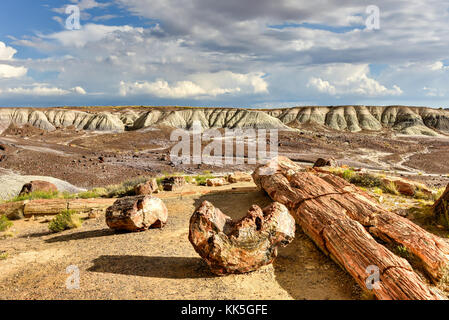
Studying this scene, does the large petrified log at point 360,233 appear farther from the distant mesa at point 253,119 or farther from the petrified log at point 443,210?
the distant mesa at point 253,119

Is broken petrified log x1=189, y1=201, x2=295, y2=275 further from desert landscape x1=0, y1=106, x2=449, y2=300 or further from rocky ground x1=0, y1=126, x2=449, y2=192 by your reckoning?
rocky ground x1=0, y1=126, x2=449, y2=192

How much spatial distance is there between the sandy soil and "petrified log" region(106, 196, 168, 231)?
0.24m

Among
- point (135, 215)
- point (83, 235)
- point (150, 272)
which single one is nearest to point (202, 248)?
point (150, 272)

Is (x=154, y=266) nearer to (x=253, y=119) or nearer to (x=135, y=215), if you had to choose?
(x=135, y=215)

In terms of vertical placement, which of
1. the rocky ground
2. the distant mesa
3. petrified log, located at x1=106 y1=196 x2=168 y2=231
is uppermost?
the distant mesa

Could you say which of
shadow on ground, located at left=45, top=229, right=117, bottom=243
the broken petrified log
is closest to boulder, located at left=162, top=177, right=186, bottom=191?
shadow on ground, located at left=45, top=229, right=117, bottom=243

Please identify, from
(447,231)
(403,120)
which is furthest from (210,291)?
(403,120)

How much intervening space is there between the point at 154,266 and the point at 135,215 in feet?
8.48

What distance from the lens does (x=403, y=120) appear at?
98250 mm

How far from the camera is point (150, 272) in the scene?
633 centimetres

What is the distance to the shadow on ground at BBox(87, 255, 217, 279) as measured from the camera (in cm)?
619

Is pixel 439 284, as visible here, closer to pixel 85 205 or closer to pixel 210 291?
pixel 210 291
